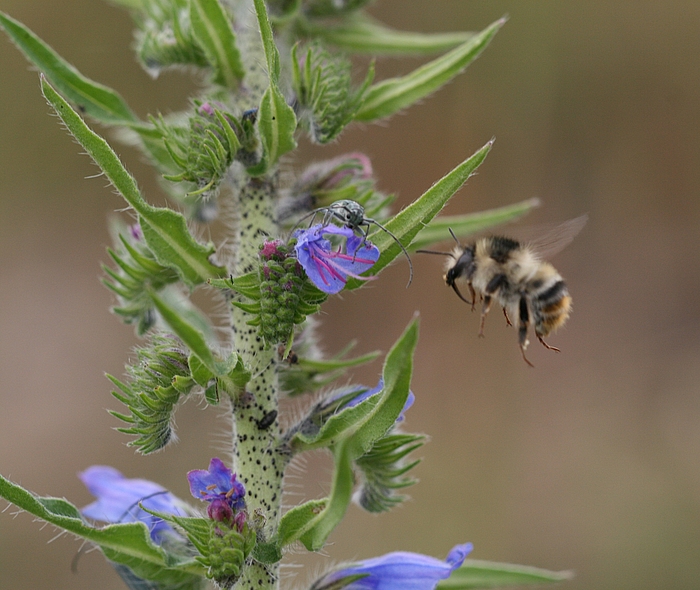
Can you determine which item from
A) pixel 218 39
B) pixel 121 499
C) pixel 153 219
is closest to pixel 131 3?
pixel 218 39

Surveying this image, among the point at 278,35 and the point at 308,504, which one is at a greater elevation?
the point at 278,35

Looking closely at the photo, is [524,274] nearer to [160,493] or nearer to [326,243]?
[326,243]

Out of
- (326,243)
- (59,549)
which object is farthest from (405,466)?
(59,549)

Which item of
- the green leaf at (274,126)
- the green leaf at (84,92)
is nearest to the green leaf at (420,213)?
the green leaf at (274,126)

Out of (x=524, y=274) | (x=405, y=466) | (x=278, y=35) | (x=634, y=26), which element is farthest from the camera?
(x=634, y=26)

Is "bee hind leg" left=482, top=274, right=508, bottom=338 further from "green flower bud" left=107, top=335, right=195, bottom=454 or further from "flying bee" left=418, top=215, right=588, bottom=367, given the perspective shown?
"green flower bud" left=107, top=335, right=195, bottom=454

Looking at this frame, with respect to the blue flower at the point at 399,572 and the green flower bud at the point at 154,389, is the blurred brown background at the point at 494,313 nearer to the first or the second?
the blue flower at the point at 399,572

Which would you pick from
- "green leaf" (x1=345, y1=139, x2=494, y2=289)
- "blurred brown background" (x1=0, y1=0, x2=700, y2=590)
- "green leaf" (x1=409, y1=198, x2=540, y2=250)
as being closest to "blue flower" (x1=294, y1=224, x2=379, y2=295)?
"green leaf" (x1=345, y1=139, x2=494, y2=289)
